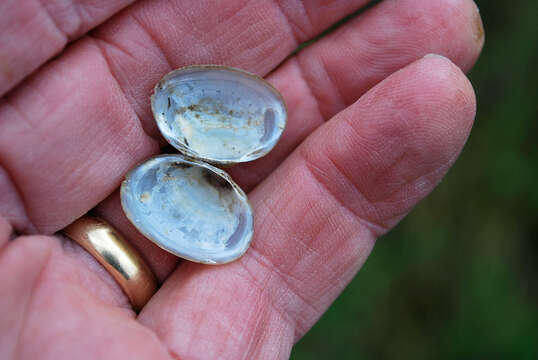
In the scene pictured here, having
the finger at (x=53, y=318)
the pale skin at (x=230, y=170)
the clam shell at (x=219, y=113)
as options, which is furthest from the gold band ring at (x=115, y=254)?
the clam shell at (x=219, y=113)

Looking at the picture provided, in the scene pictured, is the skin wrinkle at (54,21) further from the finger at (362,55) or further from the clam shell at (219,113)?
the finger at (362,55)

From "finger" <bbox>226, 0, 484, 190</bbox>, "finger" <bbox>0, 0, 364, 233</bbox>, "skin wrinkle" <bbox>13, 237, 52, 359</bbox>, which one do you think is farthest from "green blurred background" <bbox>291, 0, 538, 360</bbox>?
"skin wrinkle" <bbox>13, 237, 52, 359</bbox>

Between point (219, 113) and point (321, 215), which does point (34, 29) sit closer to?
point (219, 113)

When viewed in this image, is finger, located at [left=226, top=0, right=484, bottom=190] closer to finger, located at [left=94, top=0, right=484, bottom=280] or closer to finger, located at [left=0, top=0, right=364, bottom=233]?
finger, located at [left=94, top=0, right=484, bottom=280]

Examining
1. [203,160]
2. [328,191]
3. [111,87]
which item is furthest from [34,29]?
[328,191]

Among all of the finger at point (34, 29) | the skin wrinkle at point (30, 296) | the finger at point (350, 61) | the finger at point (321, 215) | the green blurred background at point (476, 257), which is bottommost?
the green blurred background at point (476, 257)

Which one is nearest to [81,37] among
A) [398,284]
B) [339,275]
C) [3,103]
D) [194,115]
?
[3,103]

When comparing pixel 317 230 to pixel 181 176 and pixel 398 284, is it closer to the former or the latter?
pixel 181 176
